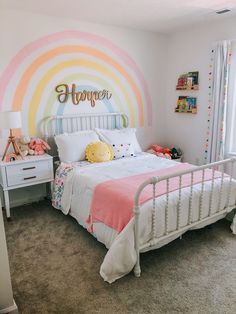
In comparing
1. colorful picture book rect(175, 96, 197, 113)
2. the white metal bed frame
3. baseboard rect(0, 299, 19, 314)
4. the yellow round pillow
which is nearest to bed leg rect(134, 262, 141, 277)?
the white metal bed frame

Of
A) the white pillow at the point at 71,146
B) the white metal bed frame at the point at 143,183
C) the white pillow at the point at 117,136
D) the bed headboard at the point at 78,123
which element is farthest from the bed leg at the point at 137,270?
the bed headboard at the point at 78,123

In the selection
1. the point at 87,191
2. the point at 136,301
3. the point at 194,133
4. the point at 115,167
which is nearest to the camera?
the point at 136,301

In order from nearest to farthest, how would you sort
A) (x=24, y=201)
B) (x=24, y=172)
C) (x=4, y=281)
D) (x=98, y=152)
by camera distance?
1. (x=4, y=281)
2. (x=24, y=172)
3. (x=98, y=152)
4. (x=24, y=201)

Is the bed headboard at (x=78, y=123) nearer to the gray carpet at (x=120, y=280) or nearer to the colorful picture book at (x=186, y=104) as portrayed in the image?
the colorful picture book at (x=186, y=104)

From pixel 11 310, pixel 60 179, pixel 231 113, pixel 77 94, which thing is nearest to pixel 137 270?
pixel 11 310

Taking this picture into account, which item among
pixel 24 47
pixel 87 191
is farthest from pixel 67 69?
pixel 87 191

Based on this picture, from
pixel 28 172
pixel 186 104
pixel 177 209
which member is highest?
→ pixel 186 104

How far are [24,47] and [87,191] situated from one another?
193 centimetres

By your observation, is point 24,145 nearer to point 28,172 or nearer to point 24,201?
point 28,172

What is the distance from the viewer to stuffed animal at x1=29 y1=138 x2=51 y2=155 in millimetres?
3227

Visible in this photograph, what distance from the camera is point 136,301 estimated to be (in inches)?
71.1

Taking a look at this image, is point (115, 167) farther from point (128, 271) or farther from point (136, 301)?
point (136, 301)

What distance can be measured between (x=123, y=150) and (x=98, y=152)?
41 cm

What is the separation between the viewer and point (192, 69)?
3.99m
